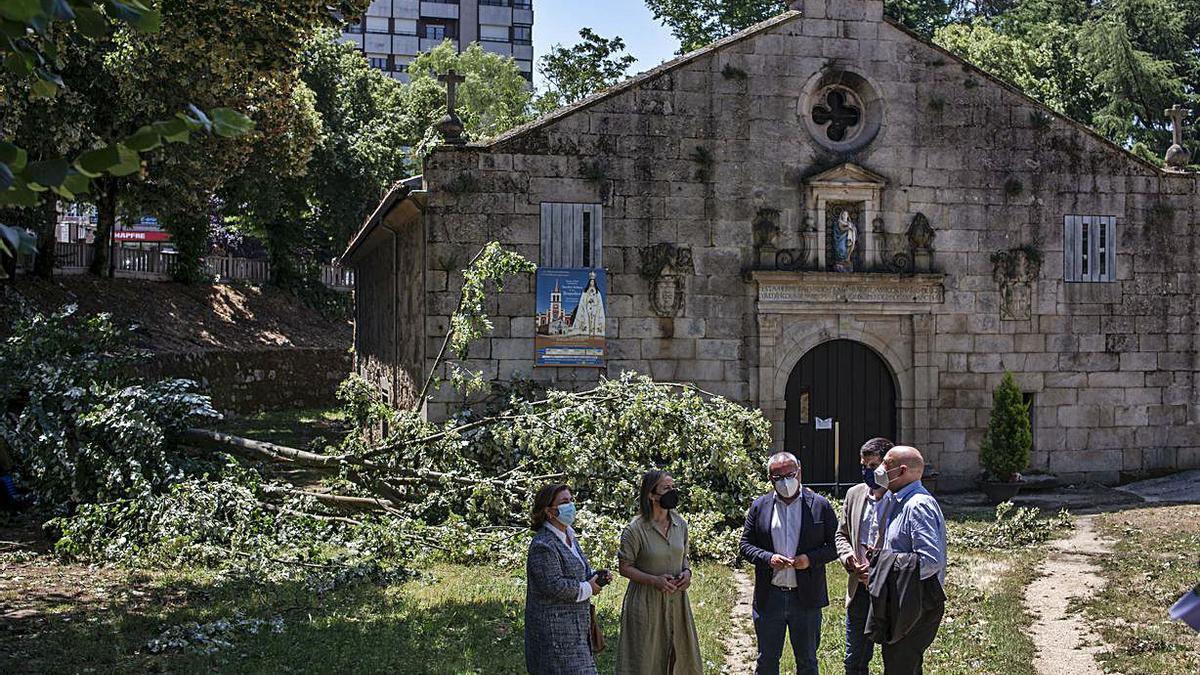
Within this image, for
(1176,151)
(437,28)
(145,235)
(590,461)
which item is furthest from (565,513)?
(437,28)

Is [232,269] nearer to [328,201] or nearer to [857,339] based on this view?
[328,201]

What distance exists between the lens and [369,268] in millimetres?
26875

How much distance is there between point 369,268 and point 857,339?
12470 millimetres

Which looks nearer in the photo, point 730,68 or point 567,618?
point 567,618

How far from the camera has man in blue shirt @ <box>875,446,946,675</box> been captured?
715cm

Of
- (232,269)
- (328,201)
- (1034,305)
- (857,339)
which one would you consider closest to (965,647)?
(857,339)

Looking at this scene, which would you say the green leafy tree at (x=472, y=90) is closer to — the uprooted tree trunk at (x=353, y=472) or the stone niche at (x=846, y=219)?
the stone niche at (x=846, y=219)

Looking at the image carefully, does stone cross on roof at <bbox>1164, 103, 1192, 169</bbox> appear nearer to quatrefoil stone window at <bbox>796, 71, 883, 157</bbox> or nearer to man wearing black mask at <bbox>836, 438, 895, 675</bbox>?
quatrefoil stone window at <bbox>796, 71, 883, 157</bbox>

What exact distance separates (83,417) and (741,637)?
7.46 m

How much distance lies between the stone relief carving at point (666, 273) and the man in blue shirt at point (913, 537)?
9624 millimetres

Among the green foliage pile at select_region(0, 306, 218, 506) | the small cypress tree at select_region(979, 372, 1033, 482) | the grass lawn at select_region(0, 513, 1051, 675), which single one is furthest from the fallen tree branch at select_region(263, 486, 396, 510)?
the small cypress tree at select_region(979, 372, 1033, 482)

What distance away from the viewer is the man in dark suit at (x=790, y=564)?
779 centimetres

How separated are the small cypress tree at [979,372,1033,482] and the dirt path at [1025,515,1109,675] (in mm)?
1830

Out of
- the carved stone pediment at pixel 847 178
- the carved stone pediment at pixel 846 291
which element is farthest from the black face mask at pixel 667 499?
the carved stone pediment at pixel 847 178
